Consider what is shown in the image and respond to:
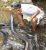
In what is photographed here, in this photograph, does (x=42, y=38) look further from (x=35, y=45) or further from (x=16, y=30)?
(x=16, y=30)

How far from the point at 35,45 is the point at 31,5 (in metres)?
0.29

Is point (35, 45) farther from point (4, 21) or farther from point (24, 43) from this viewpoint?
point (4, 21)

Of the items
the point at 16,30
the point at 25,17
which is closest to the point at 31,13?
the point at 25,17

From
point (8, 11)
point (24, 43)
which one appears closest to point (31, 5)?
point (8, 11)

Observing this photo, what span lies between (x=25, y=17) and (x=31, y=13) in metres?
0.05

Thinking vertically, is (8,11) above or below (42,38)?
above

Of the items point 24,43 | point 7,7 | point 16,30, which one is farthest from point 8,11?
point 24,43

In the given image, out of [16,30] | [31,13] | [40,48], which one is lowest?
[40,48]

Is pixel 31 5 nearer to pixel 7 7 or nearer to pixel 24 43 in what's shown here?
pixel 7 7

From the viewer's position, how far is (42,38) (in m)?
1.28

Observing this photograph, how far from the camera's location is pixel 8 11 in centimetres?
131

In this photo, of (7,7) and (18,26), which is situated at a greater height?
(7,7)

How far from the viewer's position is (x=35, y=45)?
4.12 ft

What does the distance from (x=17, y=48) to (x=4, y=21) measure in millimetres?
209
